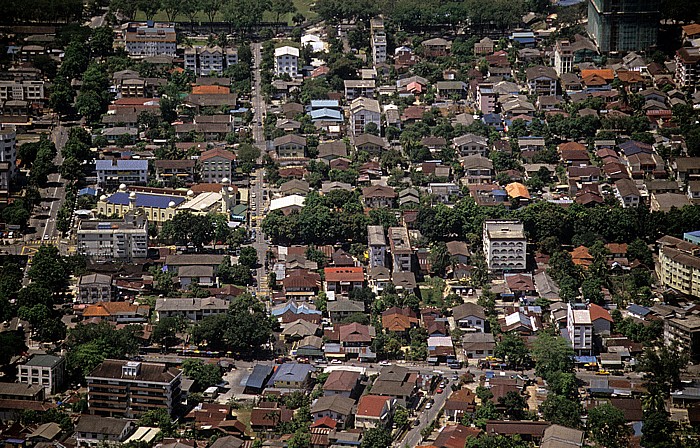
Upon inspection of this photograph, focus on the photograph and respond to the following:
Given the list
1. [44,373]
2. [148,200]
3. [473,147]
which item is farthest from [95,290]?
[473,147]

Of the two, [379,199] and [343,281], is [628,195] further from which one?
[343,281]

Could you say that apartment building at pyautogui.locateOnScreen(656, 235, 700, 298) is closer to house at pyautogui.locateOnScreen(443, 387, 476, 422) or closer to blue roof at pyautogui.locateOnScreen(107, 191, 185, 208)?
house at pyautogui.locateOnScreen(443, 387, 476, 422)

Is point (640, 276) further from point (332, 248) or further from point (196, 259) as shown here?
point (196, 259)

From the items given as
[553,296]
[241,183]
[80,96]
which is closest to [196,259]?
[241,183]

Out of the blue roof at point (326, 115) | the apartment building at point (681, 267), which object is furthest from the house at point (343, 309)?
the blue roof at point (326, 115)

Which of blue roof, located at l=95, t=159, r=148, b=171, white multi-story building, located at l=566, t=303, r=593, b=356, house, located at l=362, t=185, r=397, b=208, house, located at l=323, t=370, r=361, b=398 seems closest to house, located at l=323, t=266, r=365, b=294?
house, located at l=362, t=185, r=397, b=208
